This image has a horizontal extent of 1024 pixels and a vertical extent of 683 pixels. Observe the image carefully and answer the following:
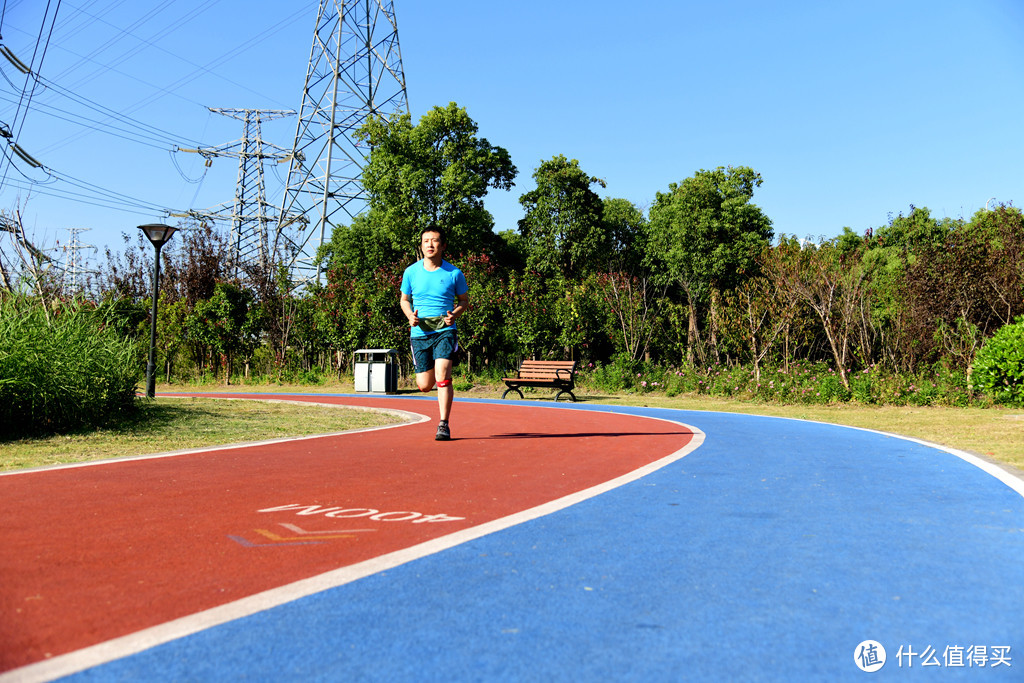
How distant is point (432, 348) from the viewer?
8.76 metres

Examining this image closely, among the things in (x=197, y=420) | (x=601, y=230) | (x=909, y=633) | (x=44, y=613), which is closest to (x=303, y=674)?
(x=44, y=613)

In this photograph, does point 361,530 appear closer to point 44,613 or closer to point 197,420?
point 44,613

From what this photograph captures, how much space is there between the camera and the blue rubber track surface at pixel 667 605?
231 centimetres

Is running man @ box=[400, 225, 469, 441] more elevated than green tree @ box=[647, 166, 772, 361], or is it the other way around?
green tree @ box=[647, 166, 772, 361]

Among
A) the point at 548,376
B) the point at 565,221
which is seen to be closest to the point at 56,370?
the point at 548,376

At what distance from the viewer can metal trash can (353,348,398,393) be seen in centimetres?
2344

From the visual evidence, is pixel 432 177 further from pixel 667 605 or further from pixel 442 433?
pixel 667 605

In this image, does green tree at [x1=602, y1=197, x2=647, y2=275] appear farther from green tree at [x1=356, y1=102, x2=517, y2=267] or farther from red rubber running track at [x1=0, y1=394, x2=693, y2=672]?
red rubber running track at [x1=0, y1=394, x2=693, y2=672]

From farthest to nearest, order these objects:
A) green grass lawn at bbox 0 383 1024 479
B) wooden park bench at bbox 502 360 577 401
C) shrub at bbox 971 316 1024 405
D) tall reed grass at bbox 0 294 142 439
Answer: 1. wooden park bench at bbox 502 360 577 401
2. shrub at bbox 971 316 1024 405
3. tall reed grass at bbox 0 294 142 439
4. green grass lawn at bbox 0 383 1024 479

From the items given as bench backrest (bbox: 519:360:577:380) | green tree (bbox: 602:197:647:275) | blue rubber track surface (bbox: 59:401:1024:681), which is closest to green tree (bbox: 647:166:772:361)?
green tree (bbox: 602:197:647:275)

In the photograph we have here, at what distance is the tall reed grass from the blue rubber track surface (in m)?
7.14

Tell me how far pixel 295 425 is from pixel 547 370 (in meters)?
9.91

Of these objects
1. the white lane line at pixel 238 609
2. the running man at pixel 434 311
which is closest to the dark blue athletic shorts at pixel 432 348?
the running man at pixel 434 311

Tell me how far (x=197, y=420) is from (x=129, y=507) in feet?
21.4
